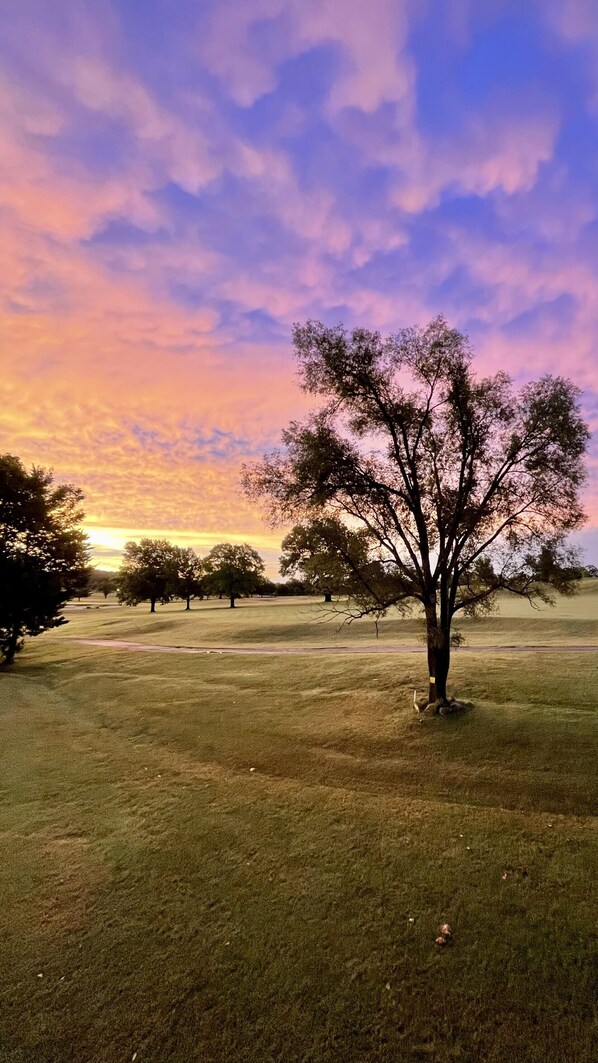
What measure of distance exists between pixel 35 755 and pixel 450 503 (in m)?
14.2

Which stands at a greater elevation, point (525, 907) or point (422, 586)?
point (422, 586)

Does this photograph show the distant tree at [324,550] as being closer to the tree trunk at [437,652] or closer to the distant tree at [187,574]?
the tree trunk at [437,652]

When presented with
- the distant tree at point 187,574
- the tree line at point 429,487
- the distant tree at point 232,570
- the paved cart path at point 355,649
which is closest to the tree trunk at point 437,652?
the tree line at point 429,487

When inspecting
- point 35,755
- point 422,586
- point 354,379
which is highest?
point 354,379

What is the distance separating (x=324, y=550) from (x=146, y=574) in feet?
229

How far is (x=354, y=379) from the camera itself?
13.6 m

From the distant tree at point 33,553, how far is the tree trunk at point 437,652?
2470 cm

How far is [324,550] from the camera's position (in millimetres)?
13922

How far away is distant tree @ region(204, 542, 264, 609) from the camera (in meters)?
66.8

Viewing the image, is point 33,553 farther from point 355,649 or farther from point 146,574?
point 146,574

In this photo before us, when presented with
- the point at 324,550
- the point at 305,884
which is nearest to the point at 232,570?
the point at 324,550

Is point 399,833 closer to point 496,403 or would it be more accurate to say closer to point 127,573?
point 496,403

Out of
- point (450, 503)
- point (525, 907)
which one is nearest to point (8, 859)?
point (525, 907)

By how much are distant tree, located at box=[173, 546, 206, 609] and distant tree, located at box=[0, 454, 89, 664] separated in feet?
158
